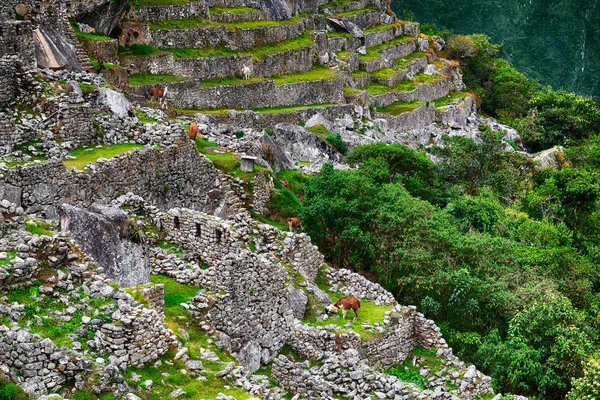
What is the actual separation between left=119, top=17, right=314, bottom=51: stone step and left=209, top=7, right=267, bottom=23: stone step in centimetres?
35

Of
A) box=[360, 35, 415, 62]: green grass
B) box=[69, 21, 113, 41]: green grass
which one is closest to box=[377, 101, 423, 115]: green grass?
box=[360, 35, 415, 62]: green grass

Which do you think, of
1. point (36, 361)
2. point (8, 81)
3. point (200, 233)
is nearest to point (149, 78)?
point (8, 81)

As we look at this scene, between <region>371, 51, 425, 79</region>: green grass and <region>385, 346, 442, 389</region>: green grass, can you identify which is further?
<region>371, 51, 425, 79</region>: green grass

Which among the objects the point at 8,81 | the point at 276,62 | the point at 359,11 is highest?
the point at 8,81

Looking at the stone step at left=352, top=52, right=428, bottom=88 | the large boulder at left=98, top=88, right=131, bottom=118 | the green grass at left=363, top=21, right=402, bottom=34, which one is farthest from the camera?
the green grass at left=363, top=21, right=402, bottom=34

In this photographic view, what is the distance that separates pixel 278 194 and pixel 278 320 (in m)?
9.27

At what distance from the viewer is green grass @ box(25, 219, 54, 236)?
1547 centimetres

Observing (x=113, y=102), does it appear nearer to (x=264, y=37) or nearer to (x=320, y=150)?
(x=320, y=150)

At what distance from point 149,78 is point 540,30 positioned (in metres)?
114

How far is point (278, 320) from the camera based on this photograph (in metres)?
19.2

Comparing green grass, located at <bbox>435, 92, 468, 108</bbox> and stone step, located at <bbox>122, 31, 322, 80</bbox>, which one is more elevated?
stone step, located at <bbox>122, 31, 322, 80</bbox>

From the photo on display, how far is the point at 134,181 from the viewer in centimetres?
2416

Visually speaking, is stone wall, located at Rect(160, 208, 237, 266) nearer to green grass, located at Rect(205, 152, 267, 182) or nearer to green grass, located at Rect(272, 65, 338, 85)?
green grass, located at Rect(205, 152, 267, 182)

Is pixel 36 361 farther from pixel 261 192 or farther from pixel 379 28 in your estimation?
pixel 379 28
